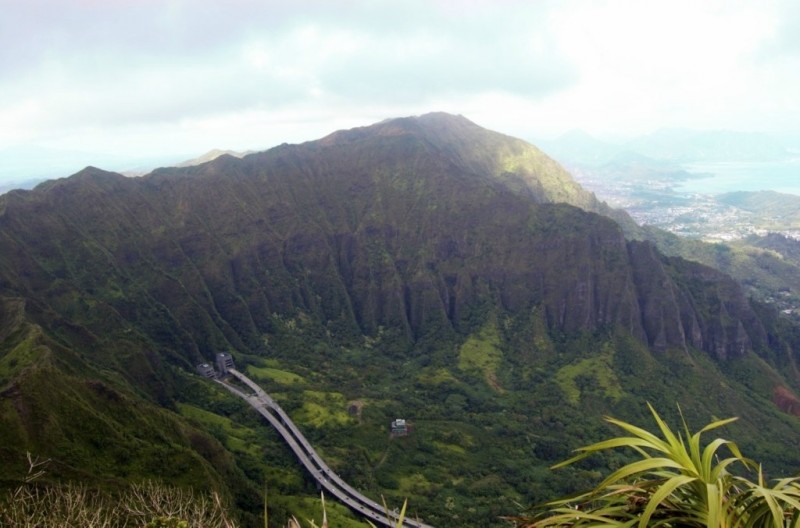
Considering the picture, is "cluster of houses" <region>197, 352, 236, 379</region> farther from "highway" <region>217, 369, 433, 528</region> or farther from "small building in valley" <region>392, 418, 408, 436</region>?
"small building in valley" <region>392, 418, 408, 436</region>

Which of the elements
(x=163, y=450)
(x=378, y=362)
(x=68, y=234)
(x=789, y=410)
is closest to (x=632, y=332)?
(x=789, y=410)

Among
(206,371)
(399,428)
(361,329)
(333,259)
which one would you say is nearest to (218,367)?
(206,371)

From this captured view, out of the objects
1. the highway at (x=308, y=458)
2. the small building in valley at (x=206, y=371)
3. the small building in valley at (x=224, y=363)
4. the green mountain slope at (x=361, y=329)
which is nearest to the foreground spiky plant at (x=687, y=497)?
the green mountain slope at (x=361, y=329)

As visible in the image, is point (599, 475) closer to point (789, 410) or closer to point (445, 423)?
point (445, 423)

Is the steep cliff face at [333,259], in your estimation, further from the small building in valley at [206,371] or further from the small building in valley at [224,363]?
the small building in valley at [224,363]

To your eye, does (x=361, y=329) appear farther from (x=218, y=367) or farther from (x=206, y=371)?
(x=206, y=371)

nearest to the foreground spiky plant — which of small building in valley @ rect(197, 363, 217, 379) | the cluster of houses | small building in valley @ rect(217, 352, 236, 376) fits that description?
small building in valley @ rect(197, 363, 217, 379)
